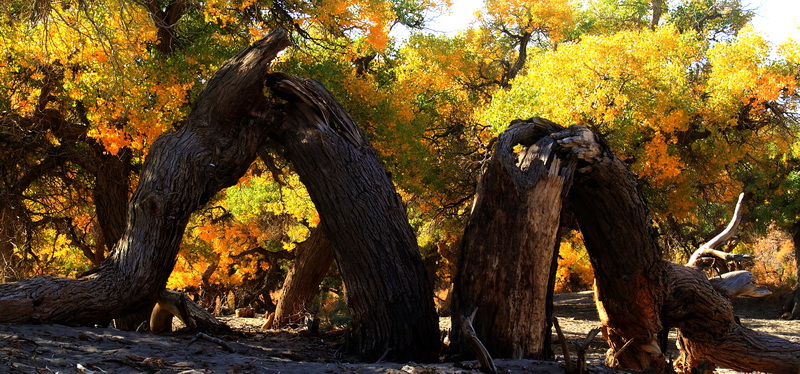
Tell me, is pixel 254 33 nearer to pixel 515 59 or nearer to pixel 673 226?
pixel 673 226

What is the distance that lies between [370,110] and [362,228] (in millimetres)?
5569

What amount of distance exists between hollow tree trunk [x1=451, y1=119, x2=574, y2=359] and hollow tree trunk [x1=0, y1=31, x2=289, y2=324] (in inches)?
93.0

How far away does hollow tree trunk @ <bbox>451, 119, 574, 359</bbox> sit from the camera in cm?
496

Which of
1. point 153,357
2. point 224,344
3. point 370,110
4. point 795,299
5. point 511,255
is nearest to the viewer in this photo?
point 153,357

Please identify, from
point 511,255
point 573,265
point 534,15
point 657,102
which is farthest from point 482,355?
point 573,265

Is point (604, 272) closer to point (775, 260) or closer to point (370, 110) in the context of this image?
point (370, 110)

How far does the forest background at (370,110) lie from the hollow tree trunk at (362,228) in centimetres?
186

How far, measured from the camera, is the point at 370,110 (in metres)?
10.9

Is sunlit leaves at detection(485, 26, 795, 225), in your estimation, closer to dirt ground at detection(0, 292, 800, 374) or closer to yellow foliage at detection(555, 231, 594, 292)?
yellow foliage at detection(555, 231, 594, 292)

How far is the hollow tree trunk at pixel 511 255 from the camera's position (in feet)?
16.3

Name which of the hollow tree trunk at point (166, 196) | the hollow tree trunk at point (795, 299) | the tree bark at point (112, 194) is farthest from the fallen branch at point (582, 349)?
the hollow tree trunk at point (795, 299)

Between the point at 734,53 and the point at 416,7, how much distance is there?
9730 mm

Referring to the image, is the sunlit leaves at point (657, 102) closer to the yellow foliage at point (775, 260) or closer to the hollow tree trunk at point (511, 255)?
the hollow tree trunk at point (511, 255)

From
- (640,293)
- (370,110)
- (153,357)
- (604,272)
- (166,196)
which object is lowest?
(153,357)
